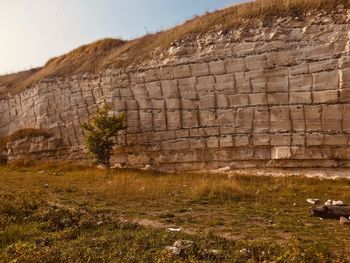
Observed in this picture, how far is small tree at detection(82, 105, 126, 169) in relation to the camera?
75.0 ft

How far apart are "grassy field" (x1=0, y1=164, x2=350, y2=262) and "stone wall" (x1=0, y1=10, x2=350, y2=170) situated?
2.24 m

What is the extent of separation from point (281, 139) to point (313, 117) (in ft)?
5.43

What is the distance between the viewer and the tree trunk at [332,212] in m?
11.4

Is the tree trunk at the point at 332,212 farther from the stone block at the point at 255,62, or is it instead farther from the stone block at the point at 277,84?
the stone block at the point at 255,62

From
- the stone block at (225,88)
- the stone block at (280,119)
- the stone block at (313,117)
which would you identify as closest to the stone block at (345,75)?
the stone block at (313,117)

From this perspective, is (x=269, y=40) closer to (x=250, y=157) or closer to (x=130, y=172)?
(x=250, y=157)

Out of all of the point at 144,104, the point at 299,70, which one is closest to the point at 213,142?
the point at 144,104

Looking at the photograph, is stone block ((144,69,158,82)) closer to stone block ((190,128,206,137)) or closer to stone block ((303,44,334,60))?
stone block ((190,128,206,137))

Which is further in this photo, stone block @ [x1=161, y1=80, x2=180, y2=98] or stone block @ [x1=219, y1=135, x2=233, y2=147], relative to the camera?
stone block @ [x1=161, y1=80, x2=180, y2=98]

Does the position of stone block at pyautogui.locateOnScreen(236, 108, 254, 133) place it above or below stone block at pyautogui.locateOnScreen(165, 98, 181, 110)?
below

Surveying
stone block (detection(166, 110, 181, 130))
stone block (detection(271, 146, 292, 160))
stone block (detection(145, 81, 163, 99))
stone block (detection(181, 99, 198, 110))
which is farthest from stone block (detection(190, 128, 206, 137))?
stone block (detection(271, 146, 292, 160))

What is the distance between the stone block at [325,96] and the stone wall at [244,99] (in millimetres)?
39

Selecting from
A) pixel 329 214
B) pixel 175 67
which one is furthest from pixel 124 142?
pixel 329 214

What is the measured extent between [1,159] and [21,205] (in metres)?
20.5
